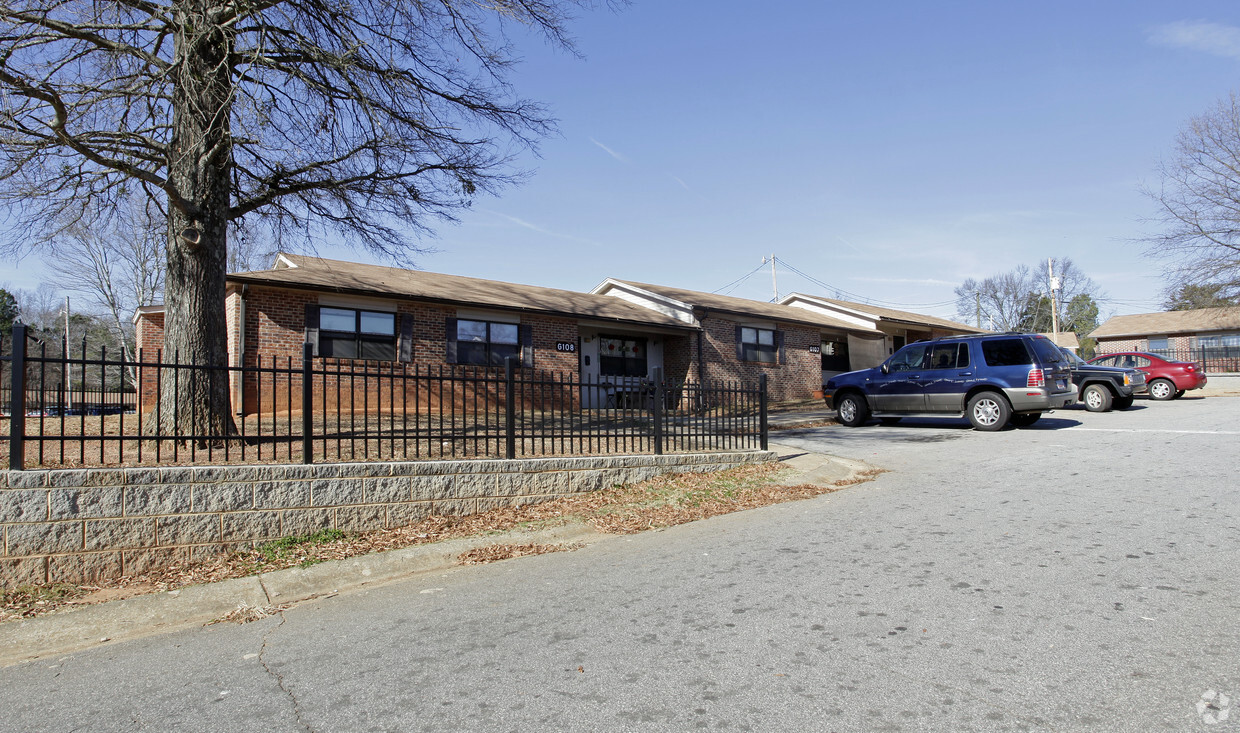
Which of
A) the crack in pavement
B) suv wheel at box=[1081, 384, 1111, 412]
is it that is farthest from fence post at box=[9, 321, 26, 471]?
suv wheel at box=[1081, 384, 1111, 412]

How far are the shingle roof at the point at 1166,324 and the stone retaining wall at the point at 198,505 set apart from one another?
134 ft

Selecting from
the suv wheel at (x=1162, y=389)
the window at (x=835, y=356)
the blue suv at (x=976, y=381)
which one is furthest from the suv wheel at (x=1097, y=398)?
the window at (x=835, y=356)

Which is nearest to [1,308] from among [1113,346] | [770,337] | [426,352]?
[426,352]

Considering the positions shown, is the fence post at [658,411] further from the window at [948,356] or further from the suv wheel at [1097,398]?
the suv wheel at [1097,398]

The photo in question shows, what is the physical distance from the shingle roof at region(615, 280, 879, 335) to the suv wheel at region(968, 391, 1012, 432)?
30.5 feet

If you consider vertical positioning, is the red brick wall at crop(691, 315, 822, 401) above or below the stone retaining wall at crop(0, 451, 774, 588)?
above

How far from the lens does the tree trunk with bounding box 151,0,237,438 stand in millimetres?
7551

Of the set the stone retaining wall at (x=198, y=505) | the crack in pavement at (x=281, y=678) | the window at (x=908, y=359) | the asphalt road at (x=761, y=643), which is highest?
the window at (x=908, y=359)

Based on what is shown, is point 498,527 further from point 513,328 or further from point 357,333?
point 513,328

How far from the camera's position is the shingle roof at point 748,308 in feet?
73.3

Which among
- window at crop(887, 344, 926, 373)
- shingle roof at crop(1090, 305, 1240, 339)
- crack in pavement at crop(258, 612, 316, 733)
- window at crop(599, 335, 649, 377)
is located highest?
shingle roof at crop(1090, 305, 1240, 339)

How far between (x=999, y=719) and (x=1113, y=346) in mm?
49553

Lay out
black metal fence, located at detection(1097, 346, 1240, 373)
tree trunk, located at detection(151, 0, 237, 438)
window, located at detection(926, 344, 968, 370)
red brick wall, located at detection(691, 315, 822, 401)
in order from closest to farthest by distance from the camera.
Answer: tree trunk, located at detection(151, 0, 237, 438)
window, located at detection(926, 344, 968, 370)
red brick wall, located at detection(691, 315, 822, 401)
black metal fence, located at detection(1097, 346, 1240, 373)

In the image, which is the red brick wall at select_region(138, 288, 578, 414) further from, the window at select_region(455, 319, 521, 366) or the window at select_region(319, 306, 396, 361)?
the window at select_region(455, 319, 521, 366)
